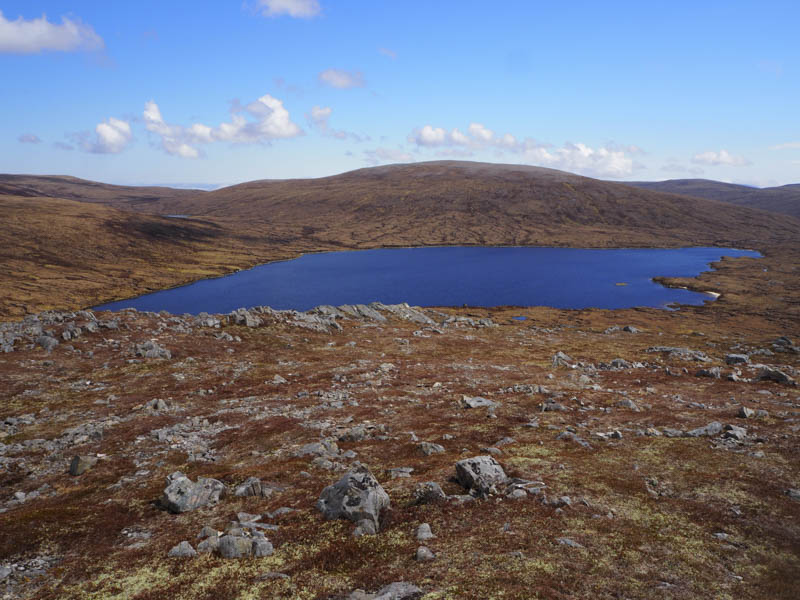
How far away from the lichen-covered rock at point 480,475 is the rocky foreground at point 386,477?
92mm

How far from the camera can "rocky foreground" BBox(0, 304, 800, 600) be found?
12320mm

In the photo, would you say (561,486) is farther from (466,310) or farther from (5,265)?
(5,265)

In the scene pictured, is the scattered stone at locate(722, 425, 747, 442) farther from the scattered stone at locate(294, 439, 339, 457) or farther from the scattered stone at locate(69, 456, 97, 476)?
the scattered stone at locate(69, 456, 97, 476)

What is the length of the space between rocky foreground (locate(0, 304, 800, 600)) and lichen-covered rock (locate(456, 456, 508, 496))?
9 cm

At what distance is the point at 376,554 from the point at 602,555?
7011 mm

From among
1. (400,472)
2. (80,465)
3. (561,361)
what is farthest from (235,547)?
(561,361)

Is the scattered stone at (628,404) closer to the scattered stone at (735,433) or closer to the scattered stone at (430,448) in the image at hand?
the scattered stone at (735,433)

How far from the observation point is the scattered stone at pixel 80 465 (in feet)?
73.7

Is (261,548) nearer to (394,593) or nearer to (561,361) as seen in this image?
(394,593)

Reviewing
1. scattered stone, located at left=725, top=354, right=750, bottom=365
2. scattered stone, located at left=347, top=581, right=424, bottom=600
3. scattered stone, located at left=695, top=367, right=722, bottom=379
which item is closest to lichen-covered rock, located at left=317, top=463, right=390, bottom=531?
scattered stone, located at left=347, top=581, right=424, bottom=600

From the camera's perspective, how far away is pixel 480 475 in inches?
699

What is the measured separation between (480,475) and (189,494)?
12634mm

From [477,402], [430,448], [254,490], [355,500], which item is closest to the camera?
[355,500]

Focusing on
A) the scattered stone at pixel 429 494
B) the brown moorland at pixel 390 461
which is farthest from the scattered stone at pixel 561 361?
the scattered stone at pixel 429 494
